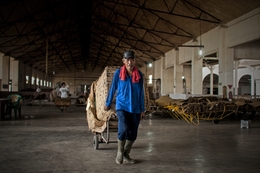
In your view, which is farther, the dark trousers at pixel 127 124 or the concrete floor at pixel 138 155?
the dark trousers at pixel 127 124

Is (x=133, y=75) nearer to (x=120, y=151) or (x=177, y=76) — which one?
(x=120, y=151)

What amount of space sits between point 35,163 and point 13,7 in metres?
14.6

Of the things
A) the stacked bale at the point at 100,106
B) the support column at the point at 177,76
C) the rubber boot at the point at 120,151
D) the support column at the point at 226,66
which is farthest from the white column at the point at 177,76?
the rubber boot at the point at 120,151

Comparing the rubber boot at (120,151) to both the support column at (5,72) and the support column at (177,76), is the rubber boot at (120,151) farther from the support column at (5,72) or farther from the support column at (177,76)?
the support column at (5,72)

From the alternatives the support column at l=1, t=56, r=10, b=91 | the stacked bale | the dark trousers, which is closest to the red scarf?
the dark trousers

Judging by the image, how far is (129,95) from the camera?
3.83 metres

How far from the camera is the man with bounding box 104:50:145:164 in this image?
3789mm

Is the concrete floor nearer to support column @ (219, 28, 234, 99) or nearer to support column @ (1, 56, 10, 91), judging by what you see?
support column @ (219, 28, 234, 99)

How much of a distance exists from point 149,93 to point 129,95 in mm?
17113

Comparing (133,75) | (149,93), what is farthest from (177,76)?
(133,75)

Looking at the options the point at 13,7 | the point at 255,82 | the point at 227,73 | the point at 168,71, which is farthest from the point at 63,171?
the point at 255,82

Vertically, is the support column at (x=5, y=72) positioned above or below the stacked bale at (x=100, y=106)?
above

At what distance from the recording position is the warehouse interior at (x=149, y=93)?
14.1ft

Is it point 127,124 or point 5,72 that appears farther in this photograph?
point 5,72
